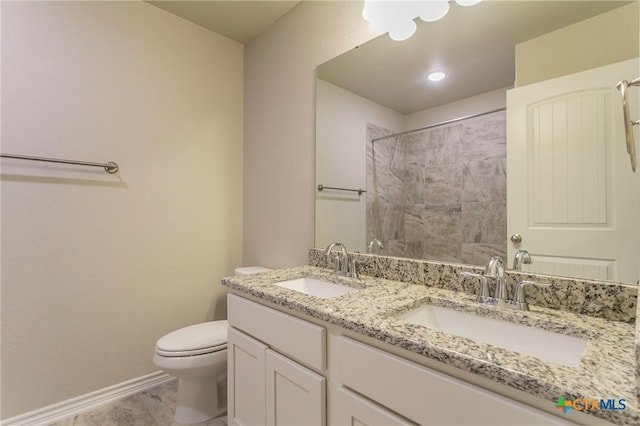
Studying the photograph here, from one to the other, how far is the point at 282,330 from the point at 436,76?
4.04 feet

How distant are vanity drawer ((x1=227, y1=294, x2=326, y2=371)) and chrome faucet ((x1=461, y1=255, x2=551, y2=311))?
55 centimetres

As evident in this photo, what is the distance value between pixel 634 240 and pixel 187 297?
7.30 feet

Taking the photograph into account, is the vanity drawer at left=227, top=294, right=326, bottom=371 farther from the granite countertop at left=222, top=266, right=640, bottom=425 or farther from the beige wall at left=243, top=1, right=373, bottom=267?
the beige wall at left=243, top=1, right=373, bottom=267

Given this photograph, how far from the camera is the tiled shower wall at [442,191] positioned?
110 cm

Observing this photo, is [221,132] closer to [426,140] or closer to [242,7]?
[242,7]

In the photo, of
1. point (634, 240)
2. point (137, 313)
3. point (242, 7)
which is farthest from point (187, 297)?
point (634, 240)

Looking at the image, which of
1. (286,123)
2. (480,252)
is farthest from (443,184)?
(286,123)

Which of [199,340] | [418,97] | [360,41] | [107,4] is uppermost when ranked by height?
[107,4]

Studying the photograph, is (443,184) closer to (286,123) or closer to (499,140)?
(499,140)

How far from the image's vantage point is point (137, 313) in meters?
1.82

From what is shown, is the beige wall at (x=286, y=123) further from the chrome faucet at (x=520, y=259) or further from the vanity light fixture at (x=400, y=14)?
the chrome faucet at (x=520, y=259)

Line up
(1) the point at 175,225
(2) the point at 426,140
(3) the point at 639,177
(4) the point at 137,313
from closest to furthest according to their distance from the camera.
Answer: (3) the point at 639,177
(2) the point at 426,140
(4) the point at 137,313
(1) the point at 175,225

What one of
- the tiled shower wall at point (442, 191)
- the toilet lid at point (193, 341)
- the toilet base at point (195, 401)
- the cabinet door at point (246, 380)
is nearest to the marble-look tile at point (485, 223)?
the tiled shower wall at point (442, 191)

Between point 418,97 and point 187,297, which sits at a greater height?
point 418,97
